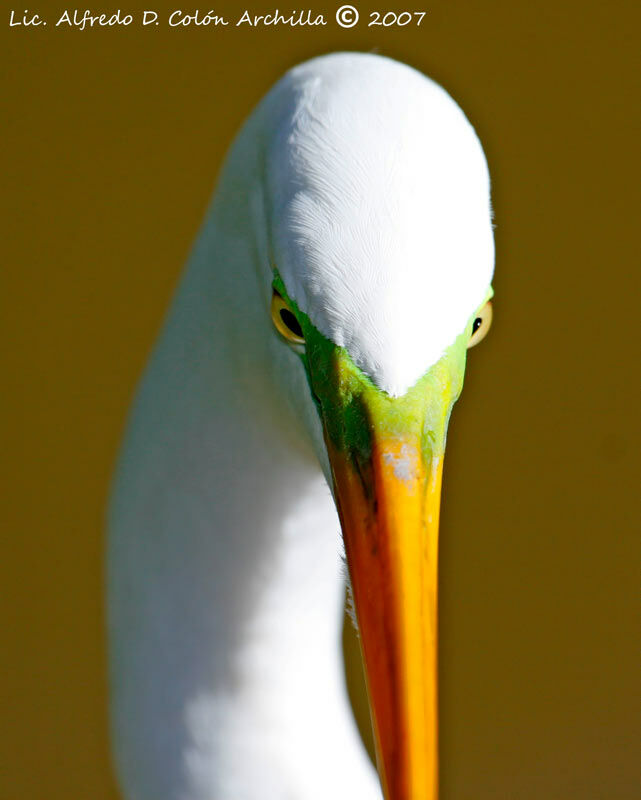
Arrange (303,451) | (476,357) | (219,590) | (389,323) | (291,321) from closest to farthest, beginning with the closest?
1. (389,323)
2. (291,321)
3. (303,451)
4. (219,590)
5. (476,357)

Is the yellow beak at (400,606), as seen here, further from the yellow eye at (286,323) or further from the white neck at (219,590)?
the white neck at (219,590)

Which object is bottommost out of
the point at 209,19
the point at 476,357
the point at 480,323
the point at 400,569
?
the point at 476,357

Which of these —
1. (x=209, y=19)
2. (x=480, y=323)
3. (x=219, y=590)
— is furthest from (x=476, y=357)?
(x=480, y=323)

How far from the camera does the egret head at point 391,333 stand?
2.50 ft

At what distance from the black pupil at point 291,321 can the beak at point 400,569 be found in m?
0.09

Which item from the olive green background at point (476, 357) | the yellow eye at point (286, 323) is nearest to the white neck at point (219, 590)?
the yellow eye at point (286, 323)

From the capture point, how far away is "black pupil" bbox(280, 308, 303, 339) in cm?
85

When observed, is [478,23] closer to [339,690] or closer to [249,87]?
[249,87]

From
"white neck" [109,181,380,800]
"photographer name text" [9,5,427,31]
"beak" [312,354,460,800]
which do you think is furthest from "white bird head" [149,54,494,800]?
"photographer name text" [9,5,427,31]

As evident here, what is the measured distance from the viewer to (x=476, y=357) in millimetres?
2641

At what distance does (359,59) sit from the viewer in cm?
93

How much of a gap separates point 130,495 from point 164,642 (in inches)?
6.5

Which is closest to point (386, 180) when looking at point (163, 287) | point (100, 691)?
point (163, 287)

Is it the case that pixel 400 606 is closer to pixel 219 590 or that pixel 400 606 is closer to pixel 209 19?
pixel 219 590
